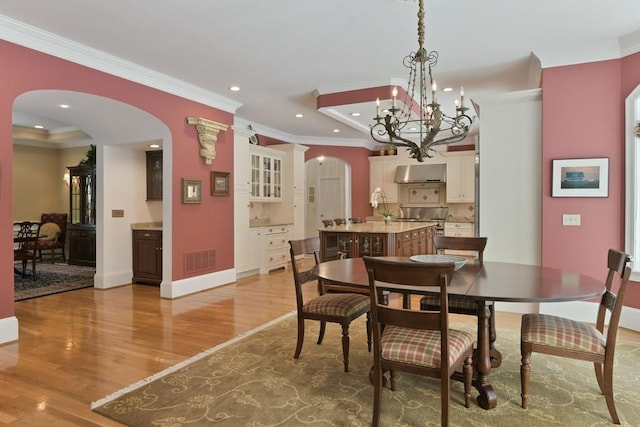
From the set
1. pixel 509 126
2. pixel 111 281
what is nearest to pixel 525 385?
pixel 509 126

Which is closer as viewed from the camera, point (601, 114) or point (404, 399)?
point (404, 399)

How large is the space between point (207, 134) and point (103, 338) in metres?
2.91

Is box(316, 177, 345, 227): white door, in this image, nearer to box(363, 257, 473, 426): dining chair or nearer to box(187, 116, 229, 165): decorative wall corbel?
box(187, 116, 229, 165): decorative wall corbel

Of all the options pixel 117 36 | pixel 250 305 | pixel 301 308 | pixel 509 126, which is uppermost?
pixel 117 36

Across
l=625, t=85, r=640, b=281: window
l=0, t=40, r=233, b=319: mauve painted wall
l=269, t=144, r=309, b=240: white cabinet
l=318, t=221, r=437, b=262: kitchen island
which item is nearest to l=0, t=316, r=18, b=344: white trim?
l=0, t=40, r=233, b=319: mauve painted wall

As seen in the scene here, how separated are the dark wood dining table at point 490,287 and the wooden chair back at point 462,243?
1.32ft

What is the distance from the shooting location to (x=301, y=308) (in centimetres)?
291

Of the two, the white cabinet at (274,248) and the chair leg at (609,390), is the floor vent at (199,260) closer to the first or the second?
the white cabinet at (274,248)

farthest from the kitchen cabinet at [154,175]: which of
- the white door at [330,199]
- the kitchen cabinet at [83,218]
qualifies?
the white door at [330,199]

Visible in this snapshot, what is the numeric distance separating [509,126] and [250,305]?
3.53 metres

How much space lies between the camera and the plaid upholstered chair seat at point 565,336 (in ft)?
6.91

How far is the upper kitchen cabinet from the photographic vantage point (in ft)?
22.8

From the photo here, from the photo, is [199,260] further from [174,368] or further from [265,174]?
[174,368]

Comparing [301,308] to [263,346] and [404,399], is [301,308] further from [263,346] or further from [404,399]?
[404,399]
